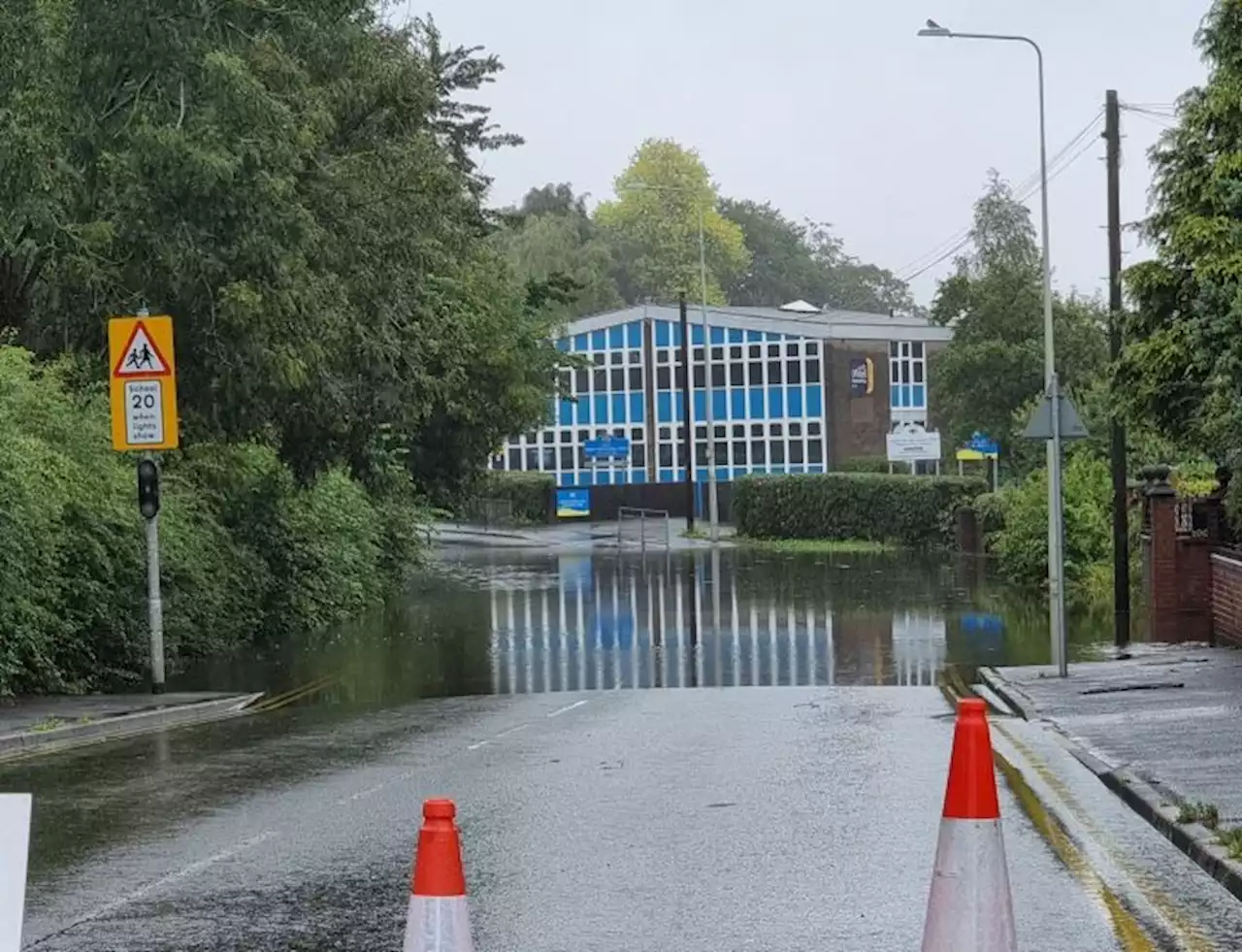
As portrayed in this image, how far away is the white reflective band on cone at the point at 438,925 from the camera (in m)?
5.18

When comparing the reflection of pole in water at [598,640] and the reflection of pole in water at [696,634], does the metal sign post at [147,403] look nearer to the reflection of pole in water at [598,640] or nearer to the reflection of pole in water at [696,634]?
the reflection of pole in water at [598,640]

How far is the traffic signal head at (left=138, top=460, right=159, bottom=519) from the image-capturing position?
863 inches

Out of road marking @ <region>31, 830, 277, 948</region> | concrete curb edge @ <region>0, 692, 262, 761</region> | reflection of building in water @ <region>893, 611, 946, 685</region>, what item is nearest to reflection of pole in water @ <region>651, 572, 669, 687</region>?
reflection of building in water @ <region>893, 611, 946, 685</region>

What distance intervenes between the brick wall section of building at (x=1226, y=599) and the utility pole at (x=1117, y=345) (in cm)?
141

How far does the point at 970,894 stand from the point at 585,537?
66.0 meters

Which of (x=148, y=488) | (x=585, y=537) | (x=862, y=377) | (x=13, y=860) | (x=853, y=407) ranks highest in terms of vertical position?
(x=862, y=377)

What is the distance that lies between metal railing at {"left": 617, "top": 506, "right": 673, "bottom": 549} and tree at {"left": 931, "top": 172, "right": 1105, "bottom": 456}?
1101 centimetres

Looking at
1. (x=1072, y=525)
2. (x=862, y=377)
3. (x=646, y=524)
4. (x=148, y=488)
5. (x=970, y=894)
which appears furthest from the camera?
(x=862, y=377)

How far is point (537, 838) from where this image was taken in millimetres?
10352

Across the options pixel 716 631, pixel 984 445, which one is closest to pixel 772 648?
pixel 716 631

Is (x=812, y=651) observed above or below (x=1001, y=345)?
below

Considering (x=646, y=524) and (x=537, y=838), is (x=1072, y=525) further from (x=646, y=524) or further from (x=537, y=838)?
(x=646, y=524)

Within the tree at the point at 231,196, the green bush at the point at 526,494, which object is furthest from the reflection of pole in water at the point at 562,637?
the green bush at the point at 526,494

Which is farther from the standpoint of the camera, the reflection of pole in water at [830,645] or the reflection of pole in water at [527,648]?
the reflection of pole in water at [527,648]
